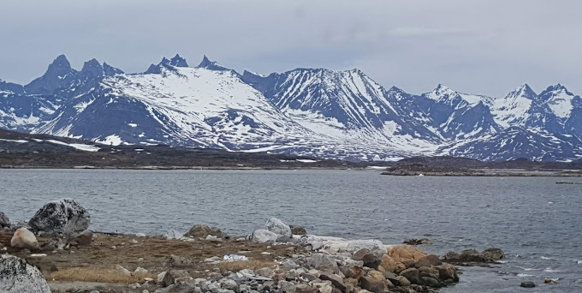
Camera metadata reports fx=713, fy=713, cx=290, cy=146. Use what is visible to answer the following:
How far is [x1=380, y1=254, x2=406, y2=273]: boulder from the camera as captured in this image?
37875 millimetres

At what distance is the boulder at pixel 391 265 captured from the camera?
124ft

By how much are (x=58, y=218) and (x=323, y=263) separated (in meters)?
16.4

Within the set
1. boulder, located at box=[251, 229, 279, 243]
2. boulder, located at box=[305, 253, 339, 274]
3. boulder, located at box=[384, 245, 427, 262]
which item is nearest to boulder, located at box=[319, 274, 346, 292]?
boulder, located at box=[305, 253, 339, 274]

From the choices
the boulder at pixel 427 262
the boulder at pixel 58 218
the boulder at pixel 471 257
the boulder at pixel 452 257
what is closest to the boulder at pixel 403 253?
the boulder at pixel 427 262

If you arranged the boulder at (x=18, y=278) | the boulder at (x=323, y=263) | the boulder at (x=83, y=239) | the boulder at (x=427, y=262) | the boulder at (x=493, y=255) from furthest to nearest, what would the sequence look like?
the boulder at (x=493, y=255), the boulder at (x=427, y=262), the boulder at (x=83, y=239), the boulder at (x=323, y=263), the boulder at (x=18, y=278)

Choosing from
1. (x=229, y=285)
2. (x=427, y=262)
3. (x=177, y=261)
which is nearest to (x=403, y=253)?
(x=427, y=262)

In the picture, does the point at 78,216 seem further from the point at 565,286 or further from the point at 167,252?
the point at 565,286

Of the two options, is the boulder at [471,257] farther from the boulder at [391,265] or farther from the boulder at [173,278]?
the boulder at [173,278]

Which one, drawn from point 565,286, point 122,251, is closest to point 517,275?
point 565,286

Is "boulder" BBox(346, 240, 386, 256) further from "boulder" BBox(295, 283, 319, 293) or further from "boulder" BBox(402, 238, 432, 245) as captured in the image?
"boulder" BBox(402, 238, 432, 245)

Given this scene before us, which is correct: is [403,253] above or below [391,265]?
above

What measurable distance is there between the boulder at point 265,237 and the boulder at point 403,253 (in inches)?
273

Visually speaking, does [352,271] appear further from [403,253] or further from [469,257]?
[469,257]

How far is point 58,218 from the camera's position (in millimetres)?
39844
